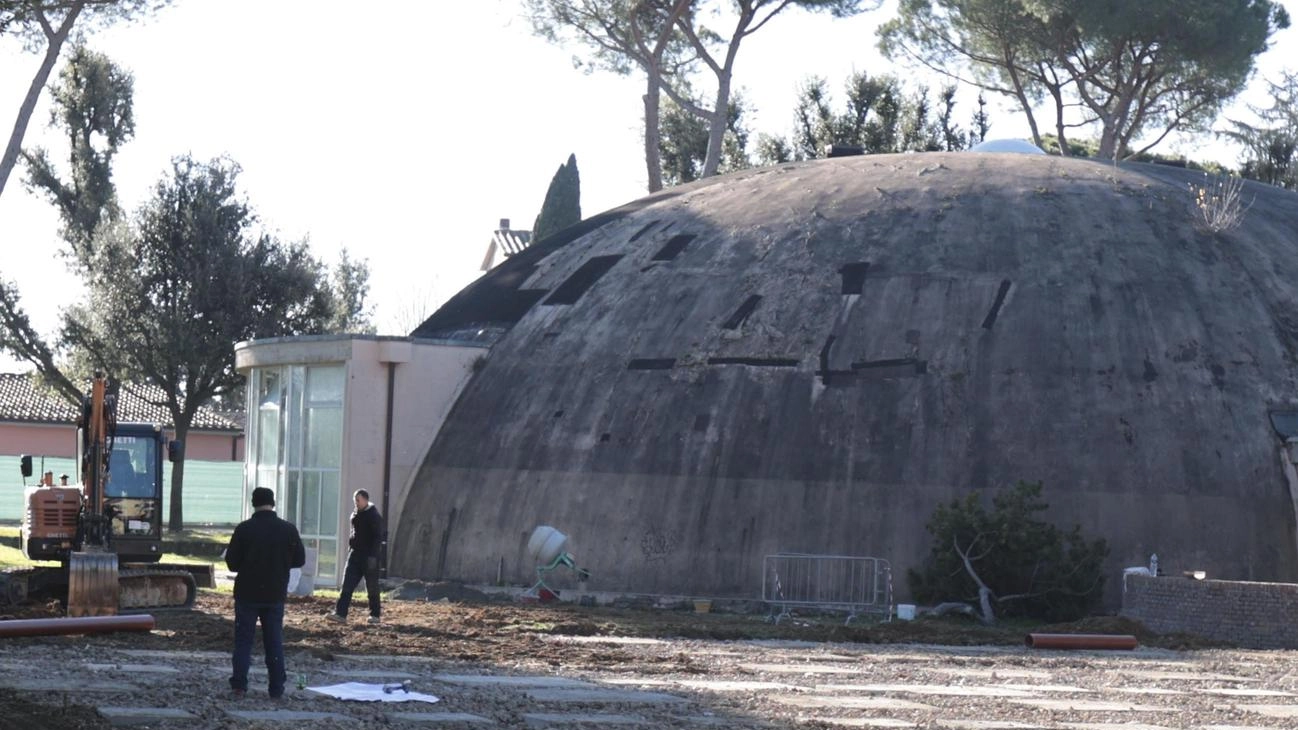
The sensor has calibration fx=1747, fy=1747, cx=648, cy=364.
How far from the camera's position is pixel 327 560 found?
96.0ft

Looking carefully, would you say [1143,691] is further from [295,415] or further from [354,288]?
[354,288]

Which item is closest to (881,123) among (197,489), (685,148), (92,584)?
(685,148)

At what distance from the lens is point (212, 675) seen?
1557 centimetres

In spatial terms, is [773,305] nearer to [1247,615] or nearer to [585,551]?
[585,551]

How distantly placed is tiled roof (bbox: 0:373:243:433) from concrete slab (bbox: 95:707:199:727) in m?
60.1

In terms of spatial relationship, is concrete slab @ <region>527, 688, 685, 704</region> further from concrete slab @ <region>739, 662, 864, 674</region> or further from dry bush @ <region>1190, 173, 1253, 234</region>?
dry bush @ <region>1190, 173, 1253, 234</region>

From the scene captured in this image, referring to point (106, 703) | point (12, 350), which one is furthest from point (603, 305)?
point (12, 350)

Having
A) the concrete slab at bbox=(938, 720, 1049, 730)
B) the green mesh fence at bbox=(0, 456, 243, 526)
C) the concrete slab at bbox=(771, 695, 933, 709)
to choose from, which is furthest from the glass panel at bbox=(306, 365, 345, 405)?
the green mesh fence at bbox=(0, 456, 243, 526)

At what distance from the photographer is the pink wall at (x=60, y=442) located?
72500mm

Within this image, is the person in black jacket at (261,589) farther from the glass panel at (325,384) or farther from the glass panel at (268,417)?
the glass panel at (268,417)

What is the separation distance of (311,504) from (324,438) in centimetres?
120

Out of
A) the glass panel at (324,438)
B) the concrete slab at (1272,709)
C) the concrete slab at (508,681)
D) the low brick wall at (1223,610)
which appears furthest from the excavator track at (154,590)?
the concrete slab at (1272,709)

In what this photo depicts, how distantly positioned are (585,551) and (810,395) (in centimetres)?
408

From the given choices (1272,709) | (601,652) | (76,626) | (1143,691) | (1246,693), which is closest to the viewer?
(1272,709)
